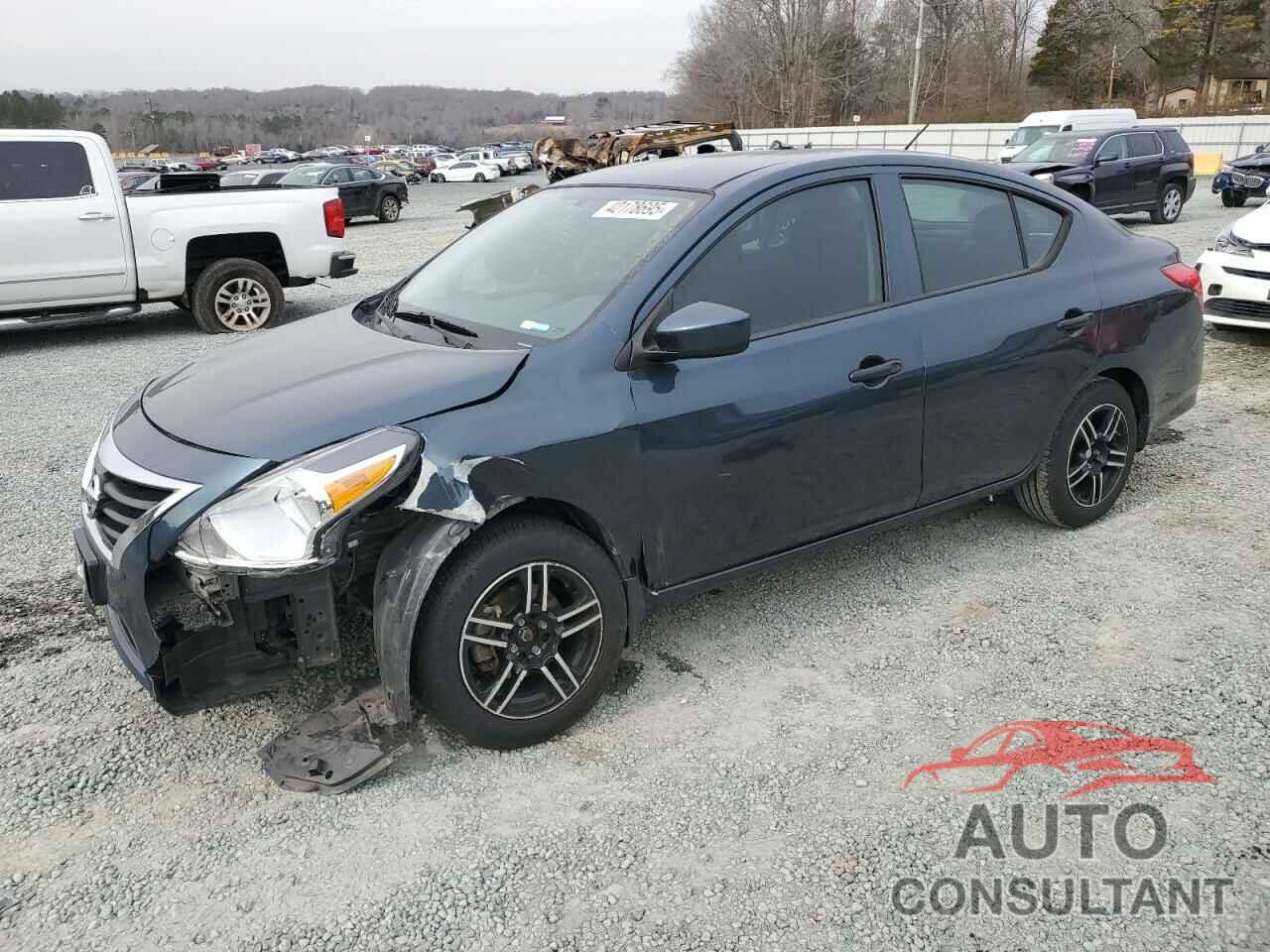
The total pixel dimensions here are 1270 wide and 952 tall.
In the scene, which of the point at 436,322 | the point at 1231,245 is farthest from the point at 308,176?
the point at 436,322

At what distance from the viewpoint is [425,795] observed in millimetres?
2799

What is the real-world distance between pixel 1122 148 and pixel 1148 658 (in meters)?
15.2

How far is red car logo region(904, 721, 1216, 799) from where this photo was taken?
2.81 metres

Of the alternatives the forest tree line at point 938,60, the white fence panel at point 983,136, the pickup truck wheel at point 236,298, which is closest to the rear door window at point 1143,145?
the white fence panel at point 983,136

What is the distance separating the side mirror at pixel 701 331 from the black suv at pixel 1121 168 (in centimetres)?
1436

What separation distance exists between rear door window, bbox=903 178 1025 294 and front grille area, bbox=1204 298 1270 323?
17.1 feet

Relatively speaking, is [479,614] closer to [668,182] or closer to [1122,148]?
[668,182]

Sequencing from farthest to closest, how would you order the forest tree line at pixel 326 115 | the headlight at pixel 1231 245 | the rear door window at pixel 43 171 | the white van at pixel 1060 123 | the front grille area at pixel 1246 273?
1. the forest tree line at pixel 326 115
2. the white van at pixel 1060 123
3. the rear door window at pixel 43 171
4. the headlight at pixel 1231 245
5. the front grille area at pixel 1246 273

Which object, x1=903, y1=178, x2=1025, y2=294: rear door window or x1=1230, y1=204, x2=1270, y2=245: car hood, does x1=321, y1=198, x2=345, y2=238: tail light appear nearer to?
x1=903, y1=178, x2=1025, y2=294: rear door window

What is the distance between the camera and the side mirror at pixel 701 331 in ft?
9.43

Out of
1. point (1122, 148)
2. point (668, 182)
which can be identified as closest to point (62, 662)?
point (668, 182)

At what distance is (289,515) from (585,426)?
34.1 inches

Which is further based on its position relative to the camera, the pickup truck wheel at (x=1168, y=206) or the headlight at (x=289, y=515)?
the pickup truck wheel at (x=1168, y=206)

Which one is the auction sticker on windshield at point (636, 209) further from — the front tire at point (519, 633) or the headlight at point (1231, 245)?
the headlight at point (1231, 245)
